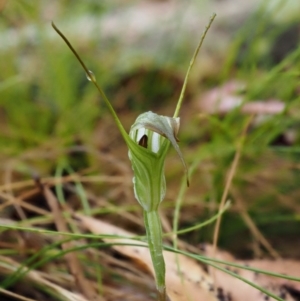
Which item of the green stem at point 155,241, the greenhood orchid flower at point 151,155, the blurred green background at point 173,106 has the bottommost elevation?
the green stem at point 155,241

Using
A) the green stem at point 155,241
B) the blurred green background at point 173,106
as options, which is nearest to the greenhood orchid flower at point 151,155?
the green stem at point 155,241

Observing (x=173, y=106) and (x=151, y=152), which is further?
(x=173, y=106)

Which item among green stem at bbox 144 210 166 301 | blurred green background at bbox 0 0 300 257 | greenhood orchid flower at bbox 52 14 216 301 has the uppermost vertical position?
blurred green background at bbox 0 0 300 257

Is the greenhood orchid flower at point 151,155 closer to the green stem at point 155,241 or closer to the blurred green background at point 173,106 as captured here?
the green stem at point 155,241

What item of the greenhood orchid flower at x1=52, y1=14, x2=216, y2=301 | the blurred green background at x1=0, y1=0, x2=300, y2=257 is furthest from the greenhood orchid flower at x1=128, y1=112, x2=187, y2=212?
the blurred green background at x1=0, y1=0, x2=300, y2=257

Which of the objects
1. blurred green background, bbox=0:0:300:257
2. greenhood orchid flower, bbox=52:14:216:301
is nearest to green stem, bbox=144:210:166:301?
greenhood orchid flower, bbox=52:14:216:301

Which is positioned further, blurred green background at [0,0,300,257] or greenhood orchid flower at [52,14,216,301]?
blurred green background at [0,0,300,257]

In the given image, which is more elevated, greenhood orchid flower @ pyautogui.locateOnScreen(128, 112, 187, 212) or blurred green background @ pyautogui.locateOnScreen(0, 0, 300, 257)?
blurred green background @ pyautogui.locateOnScreen(0, 0, 300, 257)

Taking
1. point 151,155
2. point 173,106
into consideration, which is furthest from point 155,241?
point 173,106

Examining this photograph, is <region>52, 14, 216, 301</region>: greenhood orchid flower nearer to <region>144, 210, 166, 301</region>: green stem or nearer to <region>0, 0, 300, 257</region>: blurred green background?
<region>144, 210, 166, 301</region>: green stem

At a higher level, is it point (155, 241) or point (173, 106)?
point (173, 106)

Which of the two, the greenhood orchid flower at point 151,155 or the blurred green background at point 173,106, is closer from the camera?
the greenhood orchid flower at point 151,155

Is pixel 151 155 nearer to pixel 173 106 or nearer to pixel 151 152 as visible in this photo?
pixel 151 152
